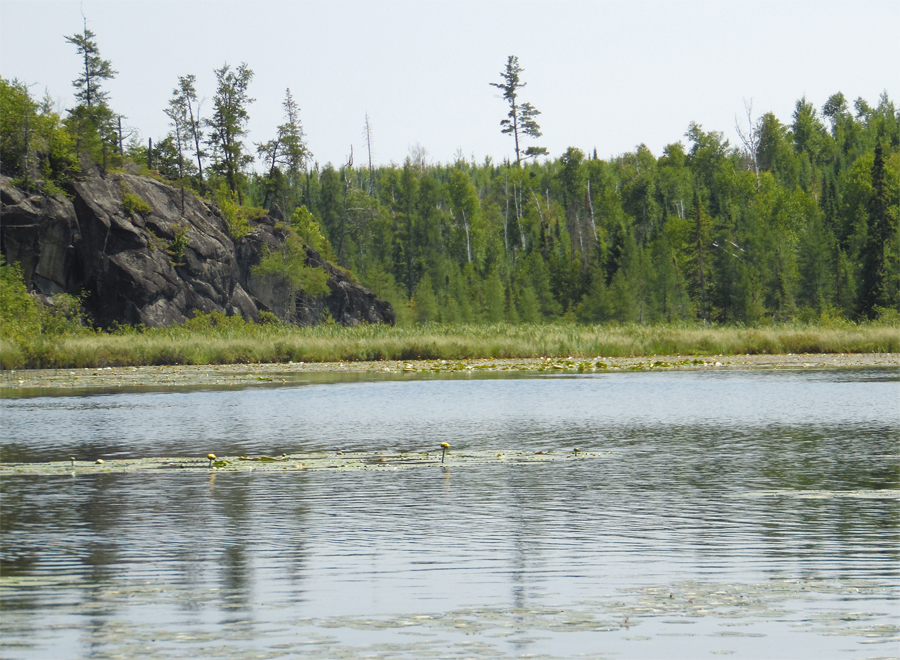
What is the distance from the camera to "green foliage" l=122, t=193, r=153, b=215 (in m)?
69.8

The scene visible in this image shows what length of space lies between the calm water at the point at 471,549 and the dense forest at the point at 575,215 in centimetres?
5741

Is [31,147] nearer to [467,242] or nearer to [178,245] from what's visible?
[178,245]

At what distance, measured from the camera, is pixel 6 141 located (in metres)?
66.8

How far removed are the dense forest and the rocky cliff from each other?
2237 mm

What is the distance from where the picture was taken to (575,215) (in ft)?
418

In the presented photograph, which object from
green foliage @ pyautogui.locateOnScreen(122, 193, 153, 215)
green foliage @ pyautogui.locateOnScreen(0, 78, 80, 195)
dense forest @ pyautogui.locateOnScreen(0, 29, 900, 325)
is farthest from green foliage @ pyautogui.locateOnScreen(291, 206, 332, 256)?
green foliage @ pyautogui.locateOnScreen(0, 78, 80, 195)

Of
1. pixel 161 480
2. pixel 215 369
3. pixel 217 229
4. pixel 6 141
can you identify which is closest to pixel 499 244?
pixel 217 229

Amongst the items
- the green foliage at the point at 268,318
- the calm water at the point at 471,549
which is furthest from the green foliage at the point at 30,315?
the calm water at the point at 471,549

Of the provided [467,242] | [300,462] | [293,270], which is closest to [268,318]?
[293,270]

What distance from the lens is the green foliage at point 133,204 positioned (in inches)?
2746

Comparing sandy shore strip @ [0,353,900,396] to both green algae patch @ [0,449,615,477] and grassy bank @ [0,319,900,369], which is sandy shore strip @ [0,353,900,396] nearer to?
grassy bank @ [0,319,900,369]

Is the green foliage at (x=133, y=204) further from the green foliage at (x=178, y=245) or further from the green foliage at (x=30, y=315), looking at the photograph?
the green foliage at (x=30, y=315)

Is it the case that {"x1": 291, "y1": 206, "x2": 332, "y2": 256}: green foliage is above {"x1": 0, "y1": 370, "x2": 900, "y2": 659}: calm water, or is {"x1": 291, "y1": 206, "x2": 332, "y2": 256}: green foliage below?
above

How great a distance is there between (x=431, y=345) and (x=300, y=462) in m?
34.5
